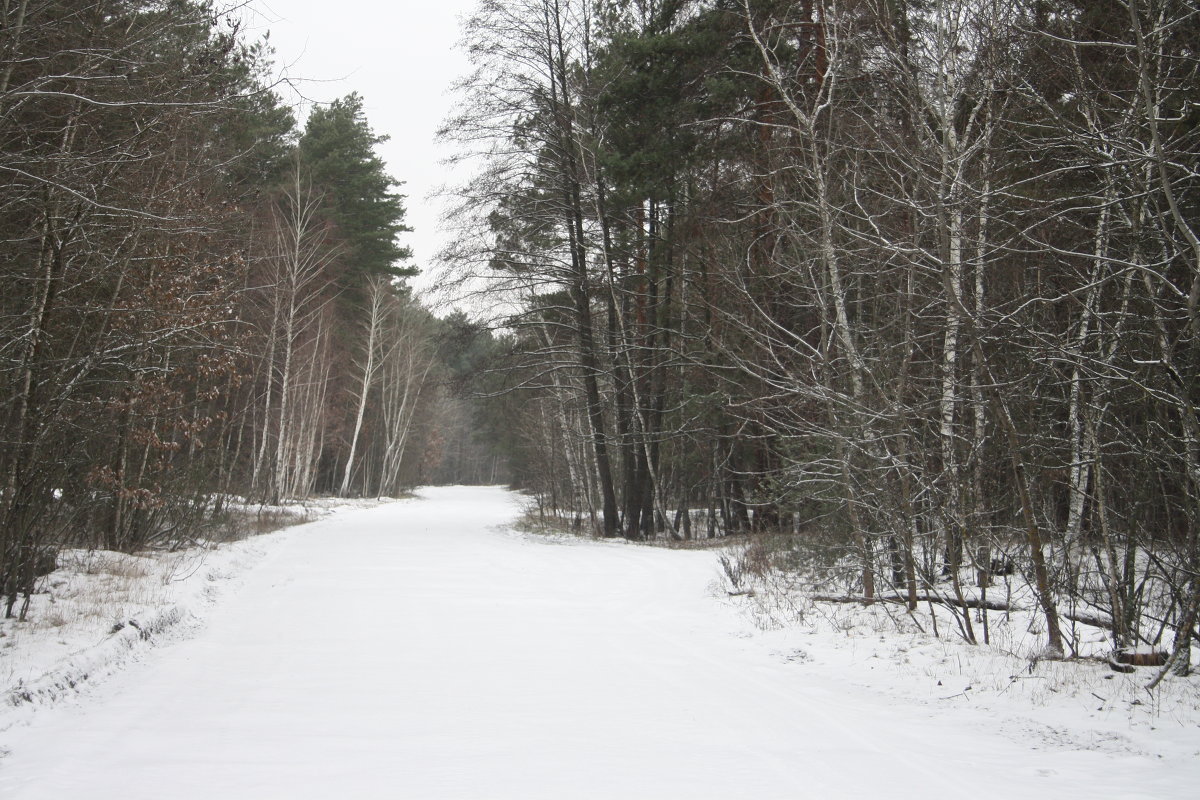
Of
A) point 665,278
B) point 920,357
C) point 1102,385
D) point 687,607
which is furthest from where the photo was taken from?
point 665,278

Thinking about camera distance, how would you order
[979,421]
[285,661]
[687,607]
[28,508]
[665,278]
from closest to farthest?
1. [285,661]
2. [28,508]
3. [979,421]
4. [687,607]
5. [665,278]

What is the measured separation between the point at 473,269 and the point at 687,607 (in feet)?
34.1

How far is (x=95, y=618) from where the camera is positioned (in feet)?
20.7

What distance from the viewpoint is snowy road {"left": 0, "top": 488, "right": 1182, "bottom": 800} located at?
357 centimetres

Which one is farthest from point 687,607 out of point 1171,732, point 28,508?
point 28,508

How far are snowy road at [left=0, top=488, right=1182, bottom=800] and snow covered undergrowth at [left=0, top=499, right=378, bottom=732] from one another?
0.65 feet

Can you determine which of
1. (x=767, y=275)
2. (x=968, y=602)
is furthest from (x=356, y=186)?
(x=968, y=602)

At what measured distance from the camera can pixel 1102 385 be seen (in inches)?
192

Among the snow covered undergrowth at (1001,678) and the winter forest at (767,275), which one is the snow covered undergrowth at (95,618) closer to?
the winter forest at (767,275)

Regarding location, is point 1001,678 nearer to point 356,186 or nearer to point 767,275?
point 767,275

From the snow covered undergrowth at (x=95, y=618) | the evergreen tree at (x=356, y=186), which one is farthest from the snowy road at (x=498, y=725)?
the evergreen tree at (x=356, y=186)

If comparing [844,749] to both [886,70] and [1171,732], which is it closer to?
[1171,732]

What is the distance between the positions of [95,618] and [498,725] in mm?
3908

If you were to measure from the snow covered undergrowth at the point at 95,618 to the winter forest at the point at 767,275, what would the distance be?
1.43 ft
